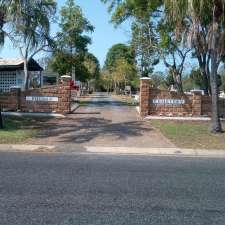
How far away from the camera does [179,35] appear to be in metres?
22.4

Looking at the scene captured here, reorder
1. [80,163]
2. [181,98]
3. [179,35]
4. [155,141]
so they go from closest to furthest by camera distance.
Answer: [80,163] → [155,141] → [179,35] → [181,98]

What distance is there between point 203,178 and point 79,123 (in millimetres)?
12649

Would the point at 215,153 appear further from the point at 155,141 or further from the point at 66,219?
the point at 66,219

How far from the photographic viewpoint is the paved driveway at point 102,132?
17875 mm

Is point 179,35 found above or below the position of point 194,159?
above

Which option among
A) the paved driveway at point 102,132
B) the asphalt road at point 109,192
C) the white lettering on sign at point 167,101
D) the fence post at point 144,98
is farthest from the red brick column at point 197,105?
the asphalt road at point 109,192

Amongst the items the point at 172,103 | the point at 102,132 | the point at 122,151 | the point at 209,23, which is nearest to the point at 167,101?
the point at 172,103

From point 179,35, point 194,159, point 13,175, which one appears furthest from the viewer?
point 179,35

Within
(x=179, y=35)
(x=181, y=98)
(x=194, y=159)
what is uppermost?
(x=179, y=35)

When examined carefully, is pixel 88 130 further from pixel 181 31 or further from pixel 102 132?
pixel 181 31

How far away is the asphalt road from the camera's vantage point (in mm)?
7348

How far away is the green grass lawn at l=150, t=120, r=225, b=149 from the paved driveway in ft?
1.43

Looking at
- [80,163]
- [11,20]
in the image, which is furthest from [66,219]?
[11,20]

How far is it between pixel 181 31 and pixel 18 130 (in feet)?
26.6
